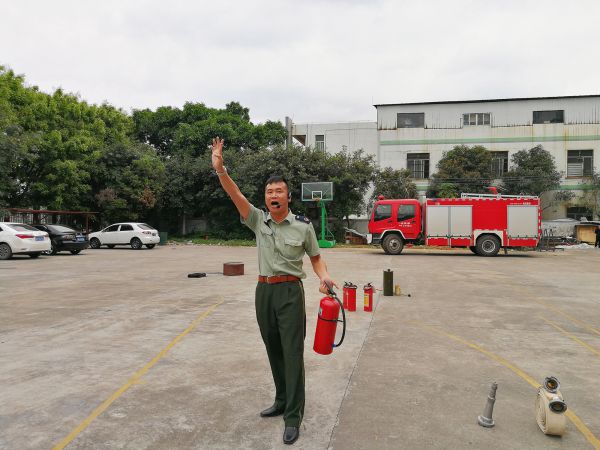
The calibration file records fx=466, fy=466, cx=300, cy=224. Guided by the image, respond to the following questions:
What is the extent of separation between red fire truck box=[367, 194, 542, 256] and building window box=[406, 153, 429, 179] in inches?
575

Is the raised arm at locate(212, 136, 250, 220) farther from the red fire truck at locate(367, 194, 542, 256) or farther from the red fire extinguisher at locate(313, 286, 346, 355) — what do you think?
the red fire truck at locate(367, 194, 542, 256)

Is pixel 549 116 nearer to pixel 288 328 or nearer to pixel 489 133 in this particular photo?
pixel 489 133

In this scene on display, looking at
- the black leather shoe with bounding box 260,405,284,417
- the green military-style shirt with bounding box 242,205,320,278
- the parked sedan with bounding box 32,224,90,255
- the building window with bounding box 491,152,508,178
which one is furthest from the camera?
the building window with bounding box 491,152,508,178

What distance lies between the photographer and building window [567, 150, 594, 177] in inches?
1321

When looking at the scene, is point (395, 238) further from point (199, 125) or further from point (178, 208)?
point (199, 125)

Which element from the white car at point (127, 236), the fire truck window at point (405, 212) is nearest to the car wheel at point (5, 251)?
the white car at point (127, 236)

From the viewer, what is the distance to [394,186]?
109 ft

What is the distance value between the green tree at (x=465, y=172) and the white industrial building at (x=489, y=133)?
1.65 m

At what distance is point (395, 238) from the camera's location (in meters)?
21.5

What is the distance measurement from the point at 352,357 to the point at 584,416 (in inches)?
89.3

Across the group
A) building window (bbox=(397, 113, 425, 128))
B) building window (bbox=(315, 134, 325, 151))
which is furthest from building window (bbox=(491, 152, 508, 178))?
building window (bbox=(315, 134, 325, 151))

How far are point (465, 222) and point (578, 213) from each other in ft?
58.7

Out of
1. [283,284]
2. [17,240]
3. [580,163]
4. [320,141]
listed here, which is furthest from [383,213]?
[580,163]

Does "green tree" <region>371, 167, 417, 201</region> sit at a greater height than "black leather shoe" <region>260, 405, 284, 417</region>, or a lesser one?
greater
